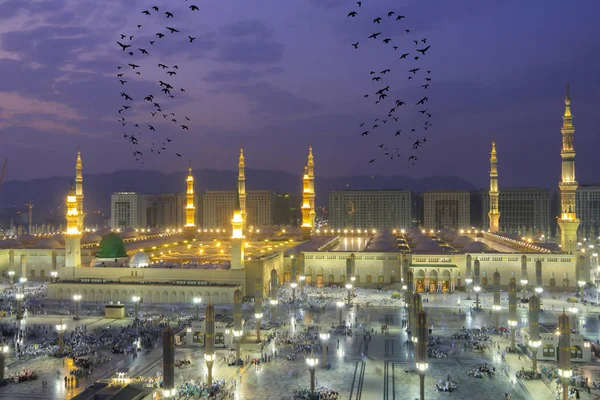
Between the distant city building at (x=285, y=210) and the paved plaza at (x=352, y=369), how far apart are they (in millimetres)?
118522

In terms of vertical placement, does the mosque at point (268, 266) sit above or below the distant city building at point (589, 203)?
below

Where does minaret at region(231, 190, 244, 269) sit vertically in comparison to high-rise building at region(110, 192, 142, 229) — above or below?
below

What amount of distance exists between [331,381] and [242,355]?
19.2ft

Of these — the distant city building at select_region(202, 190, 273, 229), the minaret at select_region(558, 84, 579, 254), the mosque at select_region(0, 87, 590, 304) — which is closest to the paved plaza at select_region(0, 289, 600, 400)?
the mosque at select_region(0, 87, 590, 304)

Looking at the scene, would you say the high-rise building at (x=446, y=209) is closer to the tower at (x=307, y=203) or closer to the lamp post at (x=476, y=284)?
the tower at (x=307, y=203)

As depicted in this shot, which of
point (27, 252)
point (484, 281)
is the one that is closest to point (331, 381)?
point (484, 281)

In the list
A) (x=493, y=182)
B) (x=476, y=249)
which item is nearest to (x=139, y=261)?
(x=476, y=249)

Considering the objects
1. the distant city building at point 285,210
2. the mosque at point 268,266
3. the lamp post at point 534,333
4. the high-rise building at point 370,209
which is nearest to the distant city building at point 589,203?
the high-rise building at point 370,209

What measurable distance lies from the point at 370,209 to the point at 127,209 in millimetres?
58533

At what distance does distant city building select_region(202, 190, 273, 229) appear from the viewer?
5571 inches

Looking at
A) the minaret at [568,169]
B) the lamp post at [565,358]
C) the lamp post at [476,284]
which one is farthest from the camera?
the minaret at [568,169]

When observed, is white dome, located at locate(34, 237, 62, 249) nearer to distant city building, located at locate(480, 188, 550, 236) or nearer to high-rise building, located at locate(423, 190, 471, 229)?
high-rise building, located at locate(423, 190, 471, 229)

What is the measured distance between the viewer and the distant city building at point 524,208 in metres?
126

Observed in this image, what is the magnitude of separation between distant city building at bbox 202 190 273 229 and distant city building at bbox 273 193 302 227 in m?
13.5
